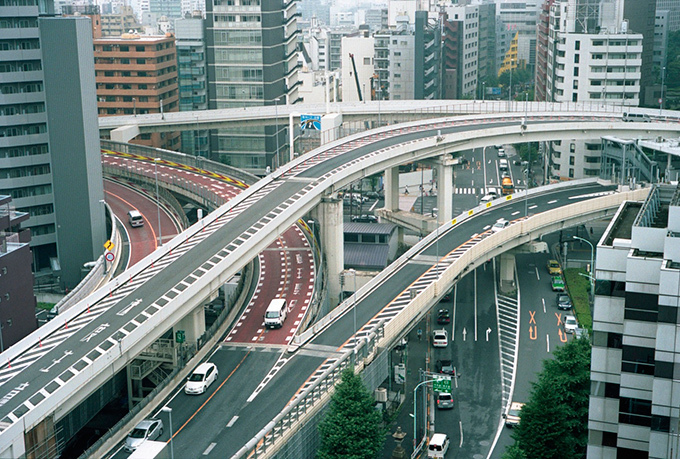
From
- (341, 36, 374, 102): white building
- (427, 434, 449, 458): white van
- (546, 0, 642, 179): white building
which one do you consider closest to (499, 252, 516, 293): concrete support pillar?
(546, 0, 642, 179): white building

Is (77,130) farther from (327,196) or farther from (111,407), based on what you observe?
(111,407)

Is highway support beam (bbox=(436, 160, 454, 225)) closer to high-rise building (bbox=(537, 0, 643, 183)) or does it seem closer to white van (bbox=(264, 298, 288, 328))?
high-rise building (bbox=(537, 0, 643, 183))

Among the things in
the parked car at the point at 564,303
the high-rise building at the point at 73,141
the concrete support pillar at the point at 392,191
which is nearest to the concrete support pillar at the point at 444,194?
the concrete support pillar at the point at 392,191

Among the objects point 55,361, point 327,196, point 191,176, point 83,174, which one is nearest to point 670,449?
point 55,361

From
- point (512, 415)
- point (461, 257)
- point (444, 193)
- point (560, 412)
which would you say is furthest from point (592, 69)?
point (560, 412)

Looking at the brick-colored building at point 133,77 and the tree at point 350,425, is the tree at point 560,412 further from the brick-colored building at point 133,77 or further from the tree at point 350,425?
the brick-colored building at point 133,77

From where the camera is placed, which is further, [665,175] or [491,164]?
[491,164]
